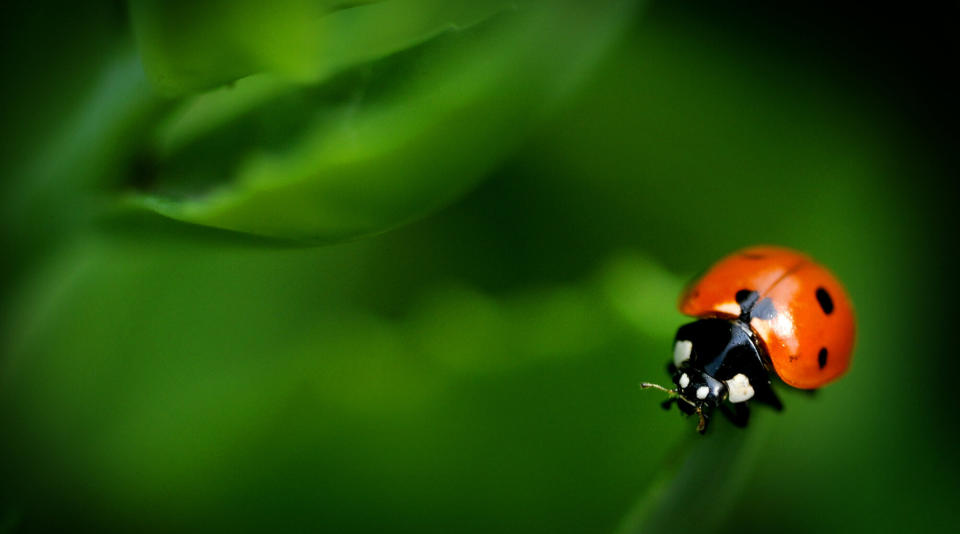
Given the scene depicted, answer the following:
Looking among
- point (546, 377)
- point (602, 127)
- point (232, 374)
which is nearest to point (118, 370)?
point (232, 374)

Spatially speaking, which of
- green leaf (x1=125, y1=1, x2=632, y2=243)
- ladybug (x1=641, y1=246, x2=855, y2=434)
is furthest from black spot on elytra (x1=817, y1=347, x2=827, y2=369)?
green leaf (x1=125, y1=1, x2=632, y2=243)

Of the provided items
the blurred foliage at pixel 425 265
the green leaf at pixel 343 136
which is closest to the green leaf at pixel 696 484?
the blurred foliage at pixel 425 265

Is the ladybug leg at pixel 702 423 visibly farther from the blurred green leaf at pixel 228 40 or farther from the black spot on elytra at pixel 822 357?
the blurred green leaf at pixel 228 40

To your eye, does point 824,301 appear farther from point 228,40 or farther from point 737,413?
point 228,40

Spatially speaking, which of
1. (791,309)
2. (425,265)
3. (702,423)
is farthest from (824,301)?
(425,265)

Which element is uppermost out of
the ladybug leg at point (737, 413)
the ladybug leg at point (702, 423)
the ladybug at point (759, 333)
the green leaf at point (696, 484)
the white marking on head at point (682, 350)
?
the ladybug at point (759, 333)

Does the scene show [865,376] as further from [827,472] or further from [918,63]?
[918,63]

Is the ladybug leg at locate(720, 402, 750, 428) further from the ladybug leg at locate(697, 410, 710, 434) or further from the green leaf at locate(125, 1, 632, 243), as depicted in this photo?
the green leaf at locate(125, 1, 632, 243)
